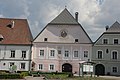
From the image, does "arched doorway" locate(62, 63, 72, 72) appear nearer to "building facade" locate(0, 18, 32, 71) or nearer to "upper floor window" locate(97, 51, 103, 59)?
"upper floor window" locate(97, 51, 103, 59)

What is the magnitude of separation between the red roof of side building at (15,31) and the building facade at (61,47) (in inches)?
87.7

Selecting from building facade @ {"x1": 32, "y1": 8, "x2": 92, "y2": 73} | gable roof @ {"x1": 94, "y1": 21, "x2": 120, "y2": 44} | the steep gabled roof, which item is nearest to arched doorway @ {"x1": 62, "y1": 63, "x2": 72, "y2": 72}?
building facade @ {"x1": 32, "y1": 8, "x2": 92, "y2": 73}

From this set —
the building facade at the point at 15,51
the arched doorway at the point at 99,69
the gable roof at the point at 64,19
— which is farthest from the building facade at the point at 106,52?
the building facade at the point at 15,51

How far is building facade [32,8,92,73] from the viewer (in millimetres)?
59219

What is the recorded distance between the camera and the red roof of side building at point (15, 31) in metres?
58.2

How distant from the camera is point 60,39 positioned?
59875mm

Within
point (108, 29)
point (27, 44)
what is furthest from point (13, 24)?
point (108, 29)

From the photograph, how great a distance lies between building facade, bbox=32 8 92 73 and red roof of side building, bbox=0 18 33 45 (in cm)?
223

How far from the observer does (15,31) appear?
5988cm

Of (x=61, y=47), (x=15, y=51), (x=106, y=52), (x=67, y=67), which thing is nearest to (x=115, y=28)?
(x=106, y=52)

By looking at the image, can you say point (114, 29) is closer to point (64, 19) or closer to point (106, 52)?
point (106, 52)

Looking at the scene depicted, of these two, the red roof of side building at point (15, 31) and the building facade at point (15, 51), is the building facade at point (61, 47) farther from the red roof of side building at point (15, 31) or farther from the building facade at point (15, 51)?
the red roof of side building at point (15, 31)

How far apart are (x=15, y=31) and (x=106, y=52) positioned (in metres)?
19.6

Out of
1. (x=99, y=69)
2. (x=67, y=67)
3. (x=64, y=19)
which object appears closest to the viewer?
(x=67, y=67)
